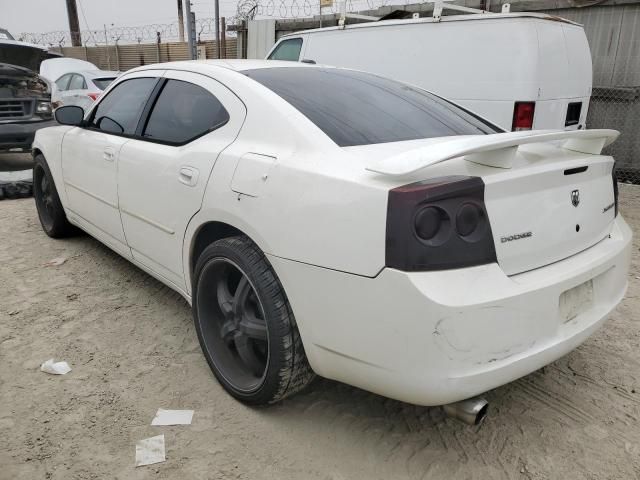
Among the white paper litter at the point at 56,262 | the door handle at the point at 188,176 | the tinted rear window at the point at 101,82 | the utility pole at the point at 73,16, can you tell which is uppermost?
the utility pole at the point at 73,16

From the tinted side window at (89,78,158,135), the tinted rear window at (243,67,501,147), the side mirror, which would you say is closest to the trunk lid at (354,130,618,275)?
the tinted rear window at (243,67,501,147)

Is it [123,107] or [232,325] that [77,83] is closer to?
[123,107]

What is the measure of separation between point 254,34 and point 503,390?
11045 millimetres

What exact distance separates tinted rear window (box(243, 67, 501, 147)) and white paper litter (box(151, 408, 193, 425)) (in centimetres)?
138

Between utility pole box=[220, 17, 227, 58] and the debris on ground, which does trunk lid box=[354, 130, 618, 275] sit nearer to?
the debris on ground

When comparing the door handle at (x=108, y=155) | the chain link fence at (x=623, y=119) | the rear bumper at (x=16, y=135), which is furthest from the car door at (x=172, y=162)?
the chain link fence at (x=623, y=119)

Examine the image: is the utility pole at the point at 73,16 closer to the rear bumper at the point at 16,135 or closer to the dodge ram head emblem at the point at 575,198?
A: the rear bumper at the point at 16,135

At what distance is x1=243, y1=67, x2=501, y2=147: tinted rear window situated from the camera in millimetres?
2293

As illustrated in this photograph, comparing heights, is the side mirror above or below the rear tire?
above

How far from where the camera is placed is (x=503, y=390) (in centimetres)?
255

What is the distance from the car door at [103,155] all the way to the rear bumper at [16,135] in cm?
324

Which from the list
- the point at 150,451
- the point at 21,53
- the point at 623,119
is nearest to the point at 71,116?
the point at 150,451

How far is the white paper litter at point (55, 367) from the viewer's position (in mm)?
2688

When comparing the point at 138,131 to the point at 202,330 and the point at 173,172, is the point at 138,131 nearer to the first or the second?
the point at 173,172
